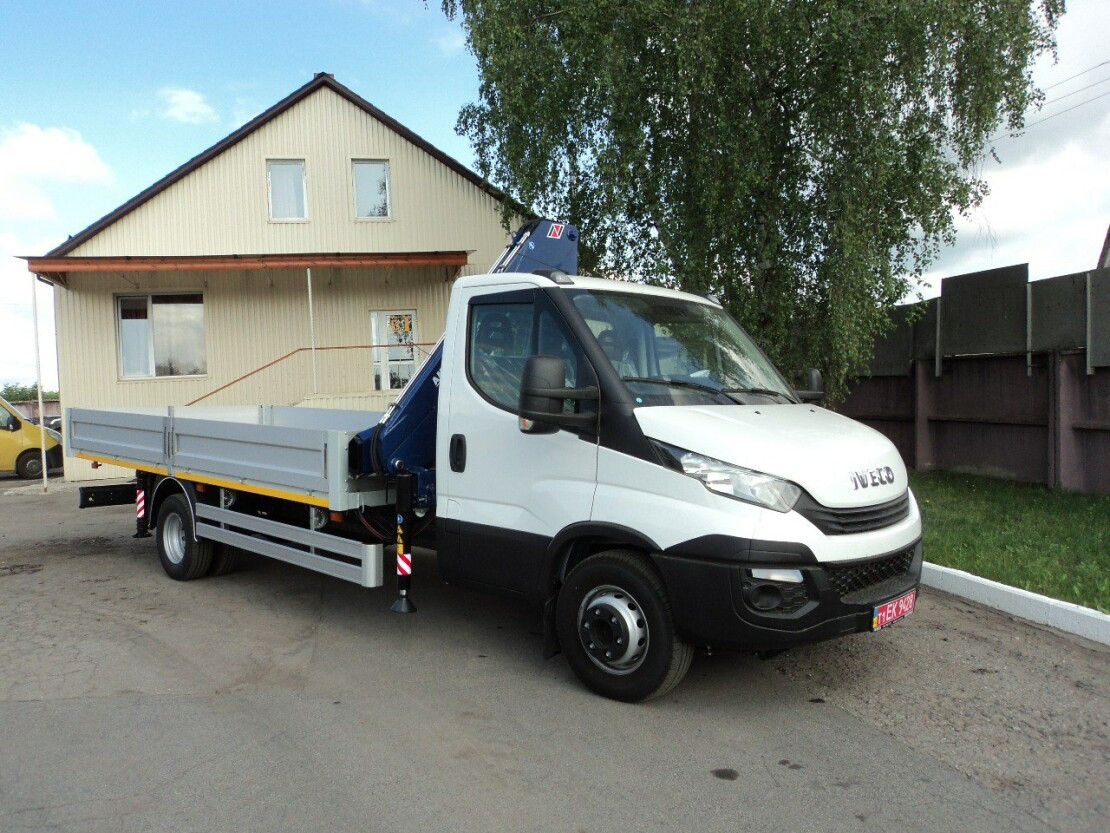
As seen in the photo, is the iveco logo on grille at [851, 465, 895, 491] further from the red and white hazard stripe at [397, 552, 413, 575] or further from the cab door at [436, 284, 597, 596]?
the red and white hazard stripe at [397, 552, 413, 575]

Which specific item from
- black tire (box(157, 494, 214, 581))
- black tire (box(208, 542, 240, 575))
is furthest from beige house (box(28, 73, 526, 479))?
black tire (box(208, 542, 240, 575))

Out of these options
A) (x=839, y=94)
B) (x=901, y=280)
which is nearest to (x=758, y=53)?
(x=839, y=94)

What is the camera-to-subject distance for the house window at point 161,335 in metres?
17.4

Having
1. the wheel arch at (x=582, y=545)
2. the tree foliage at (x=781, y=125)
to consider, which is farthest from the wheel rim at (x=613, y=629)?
the tree foliage at (x=781, y=125)

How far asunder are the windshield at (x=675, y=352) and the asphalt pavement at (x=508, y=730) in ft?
5.36

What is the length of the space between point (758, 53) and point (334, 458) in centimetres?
745

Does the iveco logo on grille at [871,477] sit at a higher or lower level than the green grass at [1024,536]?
higher

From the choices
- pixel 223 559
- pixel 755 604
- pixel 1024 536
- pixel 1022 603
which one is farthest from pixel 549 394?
pixel 1024 536

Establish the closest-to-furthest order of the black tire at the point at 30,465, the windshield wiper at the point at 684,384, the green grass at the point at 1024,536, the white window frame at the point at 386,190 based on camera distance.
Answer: the windshield wiper at the point at 684,384 < the green grass at the point at 1024,536 < the black tire at the point at 30,465 < the white window frame at the point at 386,190

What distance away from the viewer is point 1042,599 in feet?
19.0

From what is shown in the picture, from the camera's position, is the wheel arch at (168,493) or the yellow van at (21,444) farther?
the yellow van at (21,444)

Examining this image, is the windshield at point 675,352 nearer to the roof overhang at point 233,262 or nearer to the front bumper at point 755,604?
the front bumper at point 755,604

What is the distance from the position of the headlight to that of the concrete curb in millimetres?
2611

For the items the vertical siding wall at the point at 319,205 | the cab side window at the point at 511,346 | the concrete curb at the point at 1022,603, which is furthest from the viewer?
the vertical siding wall at the point at 319,205
